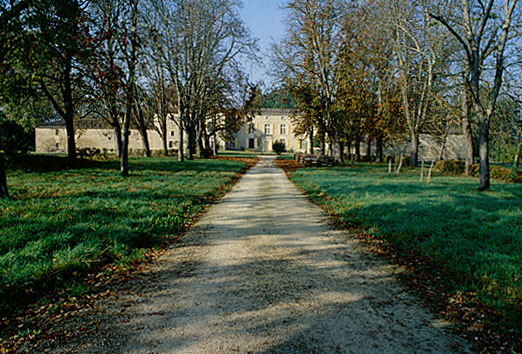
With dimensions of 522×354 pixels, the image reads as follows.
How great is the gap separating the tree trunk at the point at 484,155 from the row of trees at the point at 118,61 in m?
12.0

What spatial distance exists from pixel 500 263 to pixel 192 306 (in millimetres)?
3910

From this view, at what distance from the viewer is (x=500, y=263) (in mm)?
4129

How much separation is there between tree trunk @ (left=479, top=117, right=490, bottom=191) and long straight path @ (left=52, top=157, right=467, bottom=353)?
8.83m

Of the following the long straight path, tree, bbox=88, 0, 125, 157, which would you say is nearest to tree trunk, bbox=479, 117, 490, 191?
the long straight path

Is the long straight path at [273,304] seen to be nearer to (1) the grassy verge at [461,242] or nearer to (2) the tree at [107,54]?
(1) the grassy verge at [461,242]

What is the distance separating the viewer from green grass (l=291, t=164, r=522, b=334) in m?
3.67

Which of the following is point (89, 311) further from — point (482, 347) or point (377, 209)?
point (377, 209)

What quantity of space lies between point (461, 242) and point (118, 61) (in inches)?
737

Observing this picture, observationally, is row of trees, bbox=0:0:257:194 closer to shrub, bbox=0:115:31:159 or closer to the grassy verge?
shrub, bbox=0:115:31:159

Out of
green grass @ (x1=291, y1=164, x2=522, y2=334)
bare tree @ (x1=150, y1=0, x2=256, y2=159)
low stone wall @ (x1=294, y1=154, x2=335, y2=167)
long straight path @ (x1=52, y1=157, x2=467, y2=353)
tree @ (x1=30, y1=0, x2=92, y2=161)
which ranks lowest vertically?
long straight path @ (x1=52, y1=157, x2=467, y2=353)

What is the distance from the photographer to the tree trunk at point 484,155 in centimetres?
1152

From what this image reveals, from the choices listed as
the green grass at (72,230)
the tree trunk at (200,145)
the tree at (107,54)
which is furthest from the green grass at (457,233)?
the tree trunk at (200,145)

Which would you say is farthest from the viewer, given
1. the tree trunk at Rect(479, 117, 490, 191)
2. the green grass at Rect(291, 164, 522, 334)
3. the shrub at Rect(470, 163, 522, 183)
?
the shrub at Rect(470, 163, 522, 183)

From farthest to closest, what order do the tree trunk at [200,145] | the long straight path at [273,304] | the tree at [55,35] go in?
1. the tree trunk at [200,145]
2. the tree at [55,35]
3. the long straight path at [273,304]
